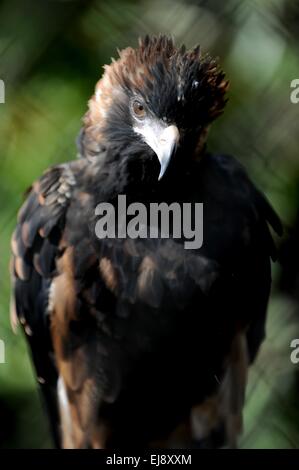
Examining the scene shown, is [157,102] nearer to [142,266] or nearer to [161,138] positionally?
[161,138]

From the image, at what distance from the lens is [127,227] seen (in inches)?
49.9

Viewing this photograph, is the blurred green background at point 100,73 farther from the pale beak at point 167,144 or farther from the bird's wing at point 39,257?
the pale beak at point 167,144

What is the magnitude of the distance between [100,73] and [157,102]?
25 cm

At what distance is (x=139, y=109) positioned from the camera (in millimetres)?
1190

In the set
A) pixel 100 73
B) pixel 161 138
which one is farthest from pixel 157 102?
pixel 100 73

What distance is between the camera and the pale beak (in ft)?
3.60

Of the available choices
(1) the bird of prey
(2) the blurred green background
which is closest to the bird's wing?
(1) the bird of prey

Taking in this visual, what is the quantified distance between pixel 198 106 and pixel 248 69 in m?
0.27

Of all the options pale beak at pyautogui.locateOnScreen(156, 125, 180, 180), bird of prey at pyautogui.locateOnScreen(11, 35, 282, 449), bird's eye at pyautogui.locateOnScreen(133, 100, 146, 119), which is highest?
bird's eye at pyautogui.locateOnScreen(133, 100, 146, 119)

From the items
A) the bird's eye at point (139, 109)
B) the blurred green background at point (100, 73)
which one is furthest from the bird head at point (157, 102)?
the blurred green background at point (100, 73)

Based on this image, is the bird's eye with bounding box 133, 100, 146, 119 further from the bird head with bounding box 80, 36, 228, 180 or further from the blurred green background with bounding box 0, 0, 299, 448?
the blurred green background with bounding box 0, 0, 299, 448

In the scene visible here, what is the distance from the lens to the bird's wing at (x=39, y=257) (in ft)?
4.20
